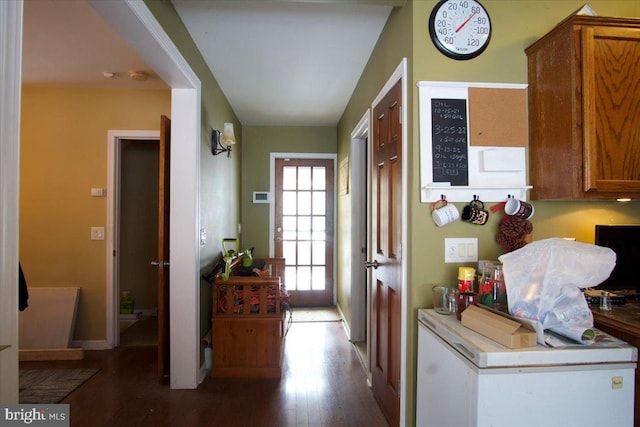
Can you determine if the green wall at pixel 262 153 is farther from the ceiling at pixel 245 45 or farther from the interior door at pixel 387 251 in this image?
the interior door at pixel 387 251

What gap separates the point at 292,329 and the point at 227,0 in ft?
10.6

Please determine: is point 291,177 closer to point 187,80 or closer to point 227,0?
point 187,80

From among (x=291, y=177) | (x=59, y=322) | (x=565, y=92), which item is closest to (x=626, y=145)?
(x=565, y=92)

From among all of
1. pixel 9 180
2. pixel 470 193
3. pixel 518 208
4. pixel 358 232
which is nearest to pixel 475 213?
pixel 470 193

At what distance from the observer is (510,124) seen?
1727 mm

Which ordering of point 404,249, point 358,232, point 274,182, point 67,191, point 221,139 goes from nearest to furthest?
1. point 404,249
2. point 221,139
3. point 67,191
4. point 358,232
5. point 274,182

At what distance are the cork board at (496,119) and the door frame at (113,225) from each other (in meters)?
2.93

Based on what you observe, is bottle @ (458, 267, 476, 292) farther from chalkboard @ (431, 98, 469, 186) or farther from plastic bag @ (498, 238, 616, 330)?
chalkboard @ (431, 98, 469, 186)

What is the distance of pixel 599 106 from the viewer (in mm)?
1479

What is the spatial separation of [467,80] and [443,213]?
27.1 inches

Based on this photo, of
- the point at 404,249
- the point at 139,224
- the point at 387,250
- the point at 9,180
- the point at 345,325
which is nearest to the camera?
the point at 9,180

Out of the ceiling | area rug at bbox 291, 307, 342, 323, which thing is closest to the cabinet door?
the ceiling

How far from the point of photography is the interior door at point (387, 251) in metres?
1.94

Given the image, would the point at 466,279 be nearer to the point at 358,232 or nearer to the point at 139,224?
the point at 358,232
